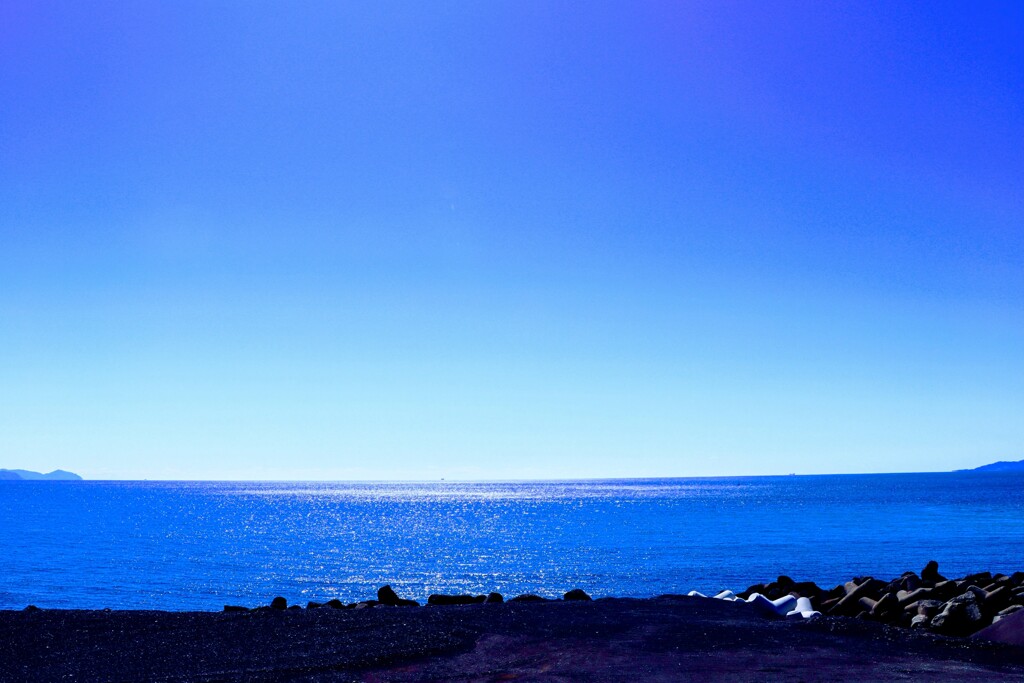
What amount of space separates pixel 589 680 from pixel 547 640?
2.22 meters

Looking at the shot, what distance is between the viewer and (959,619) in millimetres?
10109

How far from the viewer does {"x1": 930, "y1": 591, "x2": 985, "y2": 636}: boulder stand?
10.0 meters

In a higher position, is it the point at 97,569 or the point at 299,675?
the point at 299,675

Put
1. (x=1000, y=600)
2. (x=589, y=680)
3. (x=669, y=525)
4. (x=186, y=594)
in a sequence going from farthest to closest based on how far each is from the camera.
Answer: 1. (x=669, y=525)
2. (x=186, y=594)
3. (x=1000, y=600)
4. (x=589, y=680)

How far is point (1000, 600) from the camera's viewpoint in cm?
1119

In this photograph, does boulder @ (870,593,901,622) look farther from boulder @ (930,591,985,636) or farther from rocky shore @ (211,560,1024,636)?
boulder @ (930,591,985,636)

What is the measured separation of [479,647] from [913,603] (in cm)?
618

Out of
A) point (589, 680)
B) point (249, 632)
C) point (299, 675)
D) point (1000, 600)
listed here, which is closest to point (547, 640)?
point (589, 680)

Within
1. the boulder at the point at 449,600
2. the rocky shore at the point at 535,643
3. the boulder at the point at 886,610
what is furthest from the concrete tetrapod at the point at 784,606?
the boulder at the point at 449,600

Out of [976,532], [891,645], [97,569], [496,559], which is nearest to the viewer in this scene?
[891,645]

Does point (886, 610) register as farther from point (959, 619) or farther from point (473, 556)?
point (473, 556)

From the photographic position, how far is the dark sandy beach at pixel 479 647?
783 centimetres

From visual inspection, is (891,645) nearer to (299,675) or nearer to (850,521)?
(299,675)

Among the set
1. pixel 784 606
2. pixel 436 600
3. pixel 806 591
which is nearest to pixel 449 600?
pixel 436 600
